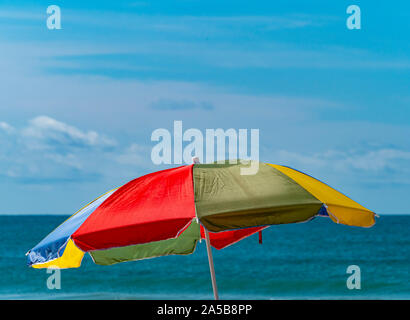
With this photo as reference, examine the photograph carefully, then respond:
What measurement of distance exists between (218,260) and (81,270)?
8377mm

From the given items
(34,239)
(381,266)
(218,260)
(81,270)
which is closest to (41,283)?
(81,270)

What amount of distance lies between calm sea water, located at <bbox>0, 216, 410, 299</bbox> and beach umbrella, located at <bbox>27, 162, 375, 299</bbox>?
65.5ft

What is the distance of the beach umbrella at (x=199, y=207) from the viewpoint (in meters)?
4.36

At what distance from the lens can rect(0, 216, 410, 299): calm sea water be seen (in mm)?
26328

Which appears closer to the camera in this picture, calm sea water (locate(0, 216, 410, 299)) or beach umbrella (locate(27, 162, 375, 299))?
beach umbrella (locate(27, 162, 375, 299))

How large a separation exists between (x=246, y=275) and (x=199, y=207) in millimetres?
28235

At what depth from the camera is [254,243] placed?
42.8 meters

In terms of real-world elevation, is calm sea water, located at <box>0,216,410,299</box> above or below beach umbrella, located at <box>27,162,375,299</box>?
below

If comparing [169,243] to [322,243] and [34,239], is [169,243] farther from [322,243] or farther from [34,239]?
[34,239]

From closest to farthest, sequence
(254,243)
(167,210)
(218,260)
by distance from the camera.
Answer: (167,210) < (218,260) < (254,243)

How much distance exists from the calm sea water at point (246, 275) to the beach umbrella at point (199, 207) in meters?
20.0

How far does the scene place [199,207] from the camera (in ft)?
14.2
